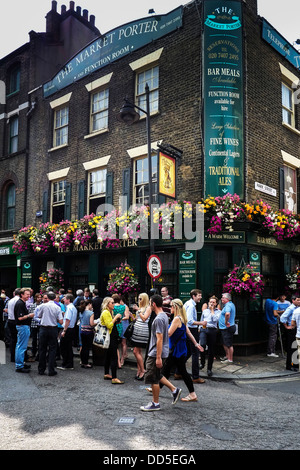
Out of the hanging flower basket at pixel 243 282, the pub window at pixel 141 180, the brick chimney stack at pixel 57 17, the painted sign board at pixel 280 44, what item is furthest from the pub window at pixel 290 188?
the brick chimney stack at pixel 57 17

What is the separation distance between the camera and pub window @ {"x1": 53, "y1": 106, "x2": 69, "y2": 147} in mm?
16719

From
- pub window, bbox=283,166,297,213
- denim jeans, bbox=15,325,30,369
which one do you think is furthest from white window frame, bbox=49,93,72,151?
denim jeans, bbox=15,325,30,369

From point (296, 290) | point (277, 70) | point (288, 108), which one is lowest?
point (296, 290)

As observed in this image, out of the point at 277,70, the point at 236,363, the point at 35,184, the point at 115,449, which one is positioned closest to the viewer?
the point at 115,449

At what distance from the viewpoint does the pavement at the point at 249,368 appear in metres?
8.87

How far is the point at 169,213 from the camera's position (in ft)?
38.1

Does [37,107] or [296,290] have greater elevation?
[37,107]

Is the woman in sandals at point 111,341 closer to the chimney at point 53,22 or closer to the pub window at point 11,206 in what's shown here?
the pub window at point 11,206

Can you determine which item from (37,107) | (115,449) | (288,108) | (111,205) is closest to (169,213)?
(111,205)

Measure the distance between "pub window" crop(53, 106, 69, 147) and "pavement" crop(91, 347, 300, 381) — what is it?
9.94 metres

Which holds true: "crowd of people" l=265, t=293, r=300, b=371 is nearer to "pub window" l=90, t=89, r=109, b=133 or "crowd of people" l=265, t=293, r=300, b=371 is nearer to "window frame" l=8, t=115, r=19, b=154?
"pub window" l=90, t=89, r=109, b=133

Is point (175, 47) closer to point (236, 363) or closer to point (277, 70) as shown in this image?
point (277, 70)

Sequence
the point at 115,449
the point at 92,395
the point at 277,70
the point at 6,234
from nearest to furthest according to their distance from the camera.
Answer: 1. the point at 115,449
2. the point at 92,395
3. the point at 277,70
4. the point at 6,234

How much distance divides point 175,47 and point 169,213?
581 cm
